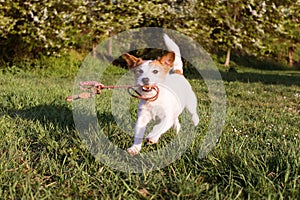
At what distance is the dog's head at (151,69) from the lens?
2.24 m

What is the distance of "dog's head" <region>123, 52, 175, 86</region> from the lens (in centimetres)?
224

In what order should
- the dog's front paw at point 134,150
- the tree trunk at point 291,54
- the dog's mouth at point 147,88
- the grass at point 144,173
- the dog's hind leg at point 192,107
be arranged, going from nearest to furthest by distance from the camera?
the grass at point 144,173, the dog's mouth at point 147,88, the dog's front paw at point 134,150, the dog's hind leg at point 192,107, the tree trunk at point 291,54

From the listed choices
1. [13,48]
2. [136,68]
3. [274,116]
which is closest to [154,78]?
[136,68]

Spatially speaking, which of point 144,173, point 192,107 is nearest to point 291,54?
point 192,107

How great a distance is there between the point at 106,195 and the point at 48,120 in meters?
1.88

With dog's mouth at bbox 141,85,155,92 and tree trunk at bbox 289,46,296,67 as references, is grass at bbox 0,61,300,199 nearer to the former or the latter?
dog's mouth at bbox 141,85,155,92

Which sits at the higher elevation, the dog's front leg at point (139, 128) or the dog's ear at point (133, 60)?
the dog's ear at point (133, 60)

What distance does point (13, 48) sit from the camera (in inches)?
418

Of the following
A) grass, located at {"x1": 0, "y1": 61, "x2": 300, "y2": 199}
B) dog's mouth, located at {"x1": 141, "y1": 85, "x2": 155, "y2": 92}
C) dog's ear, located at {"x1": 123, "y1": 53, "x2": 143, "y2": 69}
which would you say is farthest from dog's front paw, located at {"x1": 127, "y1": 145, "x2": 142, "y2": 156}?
dog's ear, located at {"x1": 123, "y1": 53, "x2": 143, "y2": 69}

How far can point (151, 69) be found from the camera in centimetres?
225

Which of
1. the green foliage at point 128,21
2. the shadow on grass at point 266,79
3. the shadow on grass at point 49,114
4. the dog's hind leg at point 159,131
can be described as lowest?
the shadow on grass at point 266,79

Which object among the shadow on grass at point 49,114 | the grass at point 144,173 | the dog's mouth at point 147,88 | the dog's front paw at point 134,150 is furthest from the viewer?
the shadow on grass at point 49,114

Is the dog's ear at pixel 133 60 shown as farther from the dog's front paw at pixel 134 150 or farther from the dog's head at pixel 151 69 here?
the dog's front paw at pixel 134 150

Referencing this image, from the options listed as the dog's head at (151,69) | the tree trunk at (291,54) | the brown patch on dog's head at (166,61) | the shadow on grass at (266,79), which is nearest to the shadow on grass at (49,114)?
the dog's head at (151,69)
